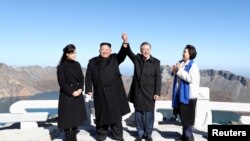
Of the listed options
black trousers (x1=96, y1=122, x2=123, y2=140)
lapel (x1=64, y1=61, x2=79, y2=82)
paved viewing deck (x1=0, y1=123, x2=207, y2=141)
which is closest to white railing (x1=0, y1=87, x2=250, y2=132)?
paved viewing deck (x1=0, y1=123, x2=207, y2=141)

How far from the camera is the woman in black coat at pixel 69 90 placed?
4863 mm

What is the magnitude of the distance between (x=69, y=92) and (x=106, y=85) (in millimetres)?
659

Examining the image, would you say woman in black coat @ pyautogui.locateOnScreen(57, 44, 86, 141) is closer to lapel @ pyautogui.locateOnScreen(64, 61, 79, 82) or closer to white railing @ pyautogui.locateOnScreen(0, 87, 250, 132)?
lapel @ pyautogui.locateOnScreen(64, 61, 79, 82)

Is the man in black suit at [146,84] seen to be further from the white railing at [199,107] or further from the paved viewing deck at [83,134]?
the white railing at [199,107]

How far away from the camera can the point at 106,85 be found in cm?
512

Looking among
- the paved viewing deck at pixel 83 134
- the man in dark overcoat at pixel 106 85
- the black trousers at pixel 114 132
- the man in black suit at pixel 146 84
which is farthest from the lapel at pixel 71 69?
the paved viewing deck at pixel 83 134

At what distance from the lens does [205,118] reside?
6.50m

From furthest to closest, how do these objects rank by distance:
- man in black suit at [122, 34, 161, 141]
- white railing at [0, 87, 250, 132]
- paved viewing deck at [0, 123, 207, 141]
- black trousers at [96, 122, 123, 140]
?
white railing at [0, 87, 250, 132]
paved viewing deck at [0, 123, 207, 141]
black trousers at [96, 122, 123, 140]
man in black suit at [122, 34, 161, 141]

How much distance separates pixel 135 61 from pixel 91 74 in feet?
2.65

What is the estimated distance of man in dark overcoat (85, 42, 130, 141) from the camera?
5.11 m

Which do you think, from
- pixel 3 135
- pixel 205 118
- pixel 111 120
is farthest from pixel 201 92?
pixel 3 135

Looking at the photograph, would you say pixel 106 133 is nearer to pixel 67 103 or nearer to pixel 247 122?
pixel 67 103

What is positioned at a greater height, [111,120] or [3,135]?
[111,120]

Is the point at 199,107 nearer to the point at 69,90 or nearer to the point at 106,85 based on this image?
the point at 106,85
